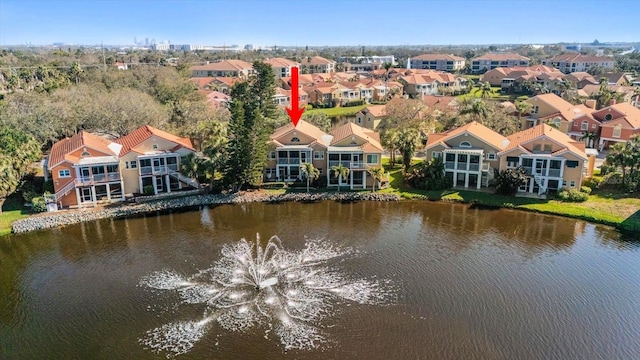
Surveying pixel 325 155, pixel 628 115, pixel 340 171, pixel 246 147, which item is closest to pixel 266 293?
pixel 246 147

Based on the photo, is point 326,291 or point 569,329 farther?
point 326,291

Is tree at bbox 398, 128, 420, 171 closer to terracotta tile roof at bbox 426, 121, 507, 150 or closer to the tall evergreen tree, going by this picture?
terracotta tile roof at bbox 426, 121, 507, 150

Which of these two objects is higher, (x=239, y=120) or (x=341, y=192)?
(x=239, y=120)

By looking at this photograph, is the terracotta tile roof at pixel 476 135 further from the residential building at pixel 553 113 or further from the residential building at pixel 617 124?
the residential building at pixel 617 124

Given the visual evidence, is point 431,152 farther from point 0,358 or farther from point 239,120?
point 0,358

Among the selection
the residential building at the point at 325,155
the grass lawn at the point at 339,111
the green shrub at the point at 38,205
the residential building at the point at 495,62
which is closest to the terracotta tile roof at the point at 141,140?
the green shrub at the point at 38,205

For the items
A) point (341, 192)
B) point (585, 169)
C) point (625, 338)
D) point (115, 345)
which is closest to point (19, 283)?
point (115, 345)

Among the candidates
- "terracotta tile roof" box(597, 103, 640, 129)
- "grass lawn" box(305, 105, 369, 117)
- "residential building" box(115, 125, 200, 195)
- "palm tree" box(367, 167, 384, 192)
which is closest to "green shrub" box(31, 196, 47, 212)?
"residential building" box(115, 125, 200, 195)
